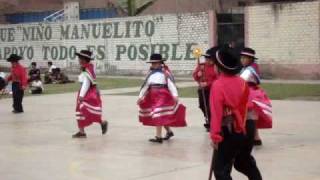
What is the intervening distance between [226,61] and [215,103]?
1.50ft

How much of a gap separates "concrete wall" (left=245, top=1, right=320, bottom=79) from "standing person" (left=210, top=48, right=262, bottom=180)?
68.1 ft

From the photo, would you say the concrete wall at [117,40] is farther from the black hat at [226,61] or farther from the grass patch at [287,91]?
the black hat at [226,61]

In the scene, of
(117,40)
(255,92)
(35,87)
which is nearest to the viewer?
(255,92)

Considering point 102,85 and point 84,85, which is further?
point 102,85

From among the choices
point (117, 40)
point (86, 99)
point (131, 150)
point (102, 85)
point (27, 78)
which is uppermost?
point (117, 40)

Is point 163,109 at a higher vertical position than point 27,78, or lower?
lower

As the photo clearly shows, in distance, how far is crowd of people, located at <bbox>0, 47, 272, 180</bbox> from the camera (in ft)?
22.7

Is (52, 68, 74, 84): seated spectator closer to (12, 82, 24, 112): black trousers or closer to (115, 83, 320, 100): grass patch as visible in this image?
(115, 83, 320, 100): grass patch

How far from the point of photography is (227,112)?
6.92 metres

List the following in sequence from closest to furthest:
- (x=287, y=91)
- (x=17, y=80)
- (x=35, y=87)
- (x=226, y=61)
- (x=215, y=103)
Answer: (x=215, y=103), (x=226, y=61), (x=17, y=80), (x=287, y=91), (x=35, y=87)

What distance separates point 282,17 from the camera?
1112 inches

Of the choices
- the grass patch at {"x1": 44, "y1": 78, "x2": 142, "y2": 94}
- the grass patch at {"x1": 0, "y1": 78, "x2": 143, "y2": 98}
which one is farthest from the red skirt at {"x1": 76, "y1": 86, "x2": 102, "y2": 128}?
the grass patch at {"x1": 44, "y1": 78, "x2": 142, "y2": 94}

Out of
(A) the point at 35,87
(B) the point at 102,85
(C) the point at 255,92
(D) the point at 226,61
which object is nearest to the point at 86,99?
(C) the point at 255,92

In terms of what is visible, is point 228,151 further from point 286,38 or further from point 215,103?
point 286,38
